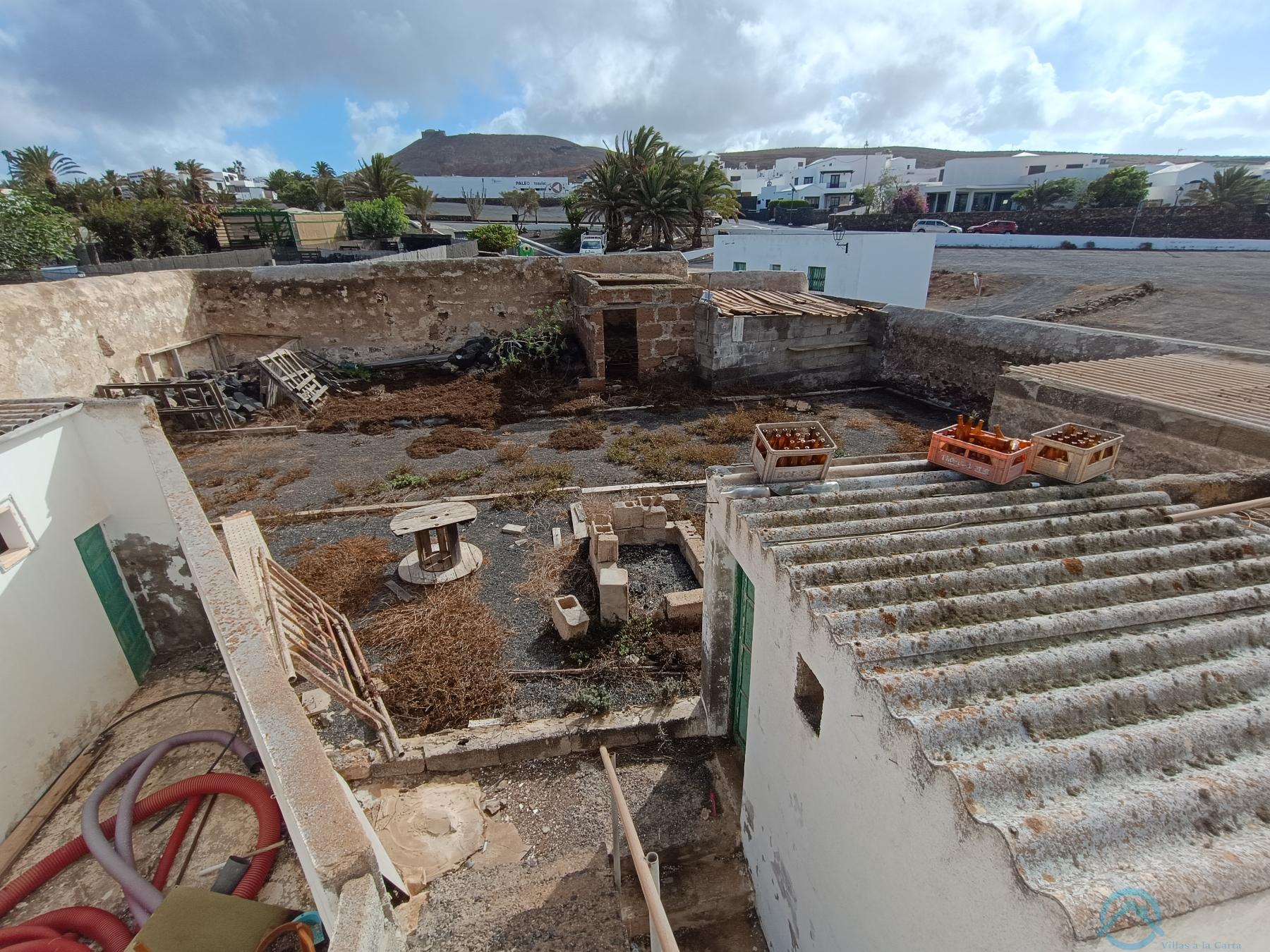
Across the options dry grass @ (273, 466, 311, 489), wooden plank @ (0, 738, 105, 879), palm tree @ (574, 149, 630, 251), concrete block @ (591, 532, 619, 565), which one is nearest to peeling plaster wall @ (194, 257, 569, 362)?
dry grass @ (273, 466, 311, 489)

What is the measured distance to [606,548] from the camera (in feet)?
23.4

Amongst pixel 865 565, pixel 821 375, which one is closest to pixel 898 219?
pixel 821 375

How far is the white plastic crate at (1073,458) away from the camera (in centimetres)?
401

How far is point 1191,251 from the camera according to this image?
Answer: 37.2 metres

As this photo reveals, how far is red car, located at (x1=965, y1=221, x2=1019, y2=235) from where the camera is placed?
159 feet

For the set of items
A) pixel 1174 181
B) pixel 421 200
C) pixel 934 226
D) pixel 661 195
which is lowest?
pixel 934 226

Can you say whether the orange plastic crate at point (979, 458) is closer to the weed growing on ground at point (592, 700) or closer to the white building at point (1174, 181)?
the weed growing on ground at point (592, 700)

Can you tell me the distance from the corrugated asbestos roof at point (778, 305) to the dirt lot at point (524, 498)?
2005 mm

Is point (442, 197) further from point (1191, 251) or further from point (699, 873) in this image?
point (699, 873)

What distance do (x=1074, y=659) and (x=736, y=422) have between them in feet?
31.7

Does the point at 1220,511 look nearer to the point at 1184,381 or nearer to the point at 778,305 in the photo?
the point at 1184,381

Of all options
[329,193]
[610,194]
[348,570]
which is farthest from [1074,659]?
[329,193]

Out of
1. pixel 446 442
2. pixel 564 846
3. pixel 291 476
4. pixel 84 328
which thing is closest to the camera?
pixel 564 846

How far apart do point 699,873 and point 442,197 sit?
288 feet
